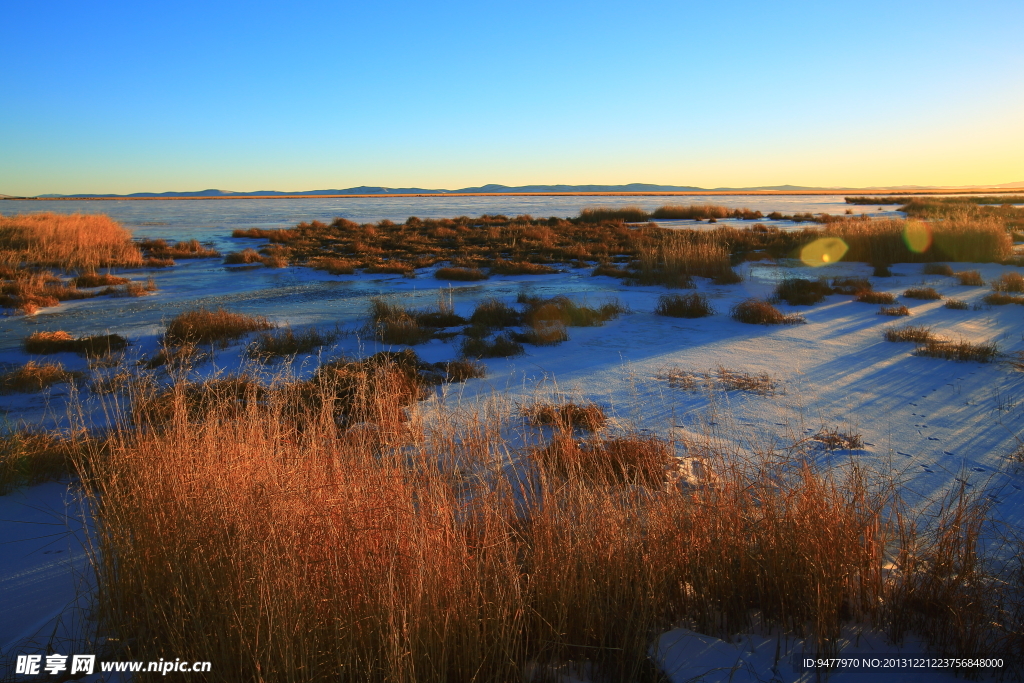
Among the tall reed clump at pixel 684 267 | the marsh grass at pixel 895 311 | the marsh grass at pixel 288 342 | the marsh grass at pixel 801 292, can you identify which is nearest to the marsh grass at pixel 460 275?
the tall reed clump at pixel 684 267

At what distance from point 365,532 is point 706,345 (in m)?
7.49

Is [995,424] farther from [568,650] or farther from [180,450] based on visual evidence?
[180,450]

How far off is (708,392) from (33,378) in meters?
7.99

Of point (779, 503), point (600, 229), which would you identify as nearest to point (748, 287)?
point (779, 503)

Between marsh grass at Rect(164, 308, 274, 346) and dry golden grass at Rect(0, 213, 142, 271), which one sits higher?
dry golden grass at Rect(0, 213, 142, 271)

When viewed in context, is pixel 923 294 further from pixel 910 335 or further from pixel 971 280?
pixel 910 335

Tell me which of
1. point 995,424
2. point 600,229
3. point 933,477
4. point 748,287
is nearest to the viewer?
point 933,477

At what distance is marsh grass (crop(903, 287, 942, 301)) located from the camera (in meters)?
12.5

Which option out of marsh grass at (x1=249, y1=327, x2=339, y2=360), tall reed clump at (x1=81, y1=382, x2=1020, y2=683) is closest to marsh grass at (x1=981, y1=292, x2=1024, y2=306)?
tall reed clump at (x1=81, y1=382, x2=1020, y2=683)

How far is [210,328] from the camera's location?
959 centimetres

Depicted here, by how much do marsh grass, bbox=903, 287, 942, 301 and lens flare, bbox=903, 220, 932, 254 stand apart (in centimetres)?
554

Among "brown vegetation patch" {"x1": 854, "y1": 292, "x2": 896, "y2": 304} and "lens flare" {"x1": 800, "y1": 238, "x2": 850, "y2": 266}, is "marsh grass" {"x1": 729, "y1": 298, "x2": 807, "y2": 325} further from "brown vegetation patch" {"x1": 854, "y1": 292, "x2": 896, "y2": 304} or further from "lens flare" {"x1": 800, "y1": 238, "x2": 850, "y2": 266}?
"lens flare" {"x1": 800, "y1": 238, "x2": 850, "y2": 266}

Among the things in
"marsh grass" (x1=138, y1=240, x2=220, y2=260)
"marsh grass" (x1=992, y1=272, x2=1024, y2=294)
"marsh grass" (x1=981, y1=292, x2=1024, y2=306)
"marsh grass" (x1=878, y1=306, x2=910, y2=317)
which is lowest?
"marsh grass" (x1=878, y1=306, x2=910, y2=317)

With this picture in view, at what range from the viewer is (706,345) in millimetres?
9188
